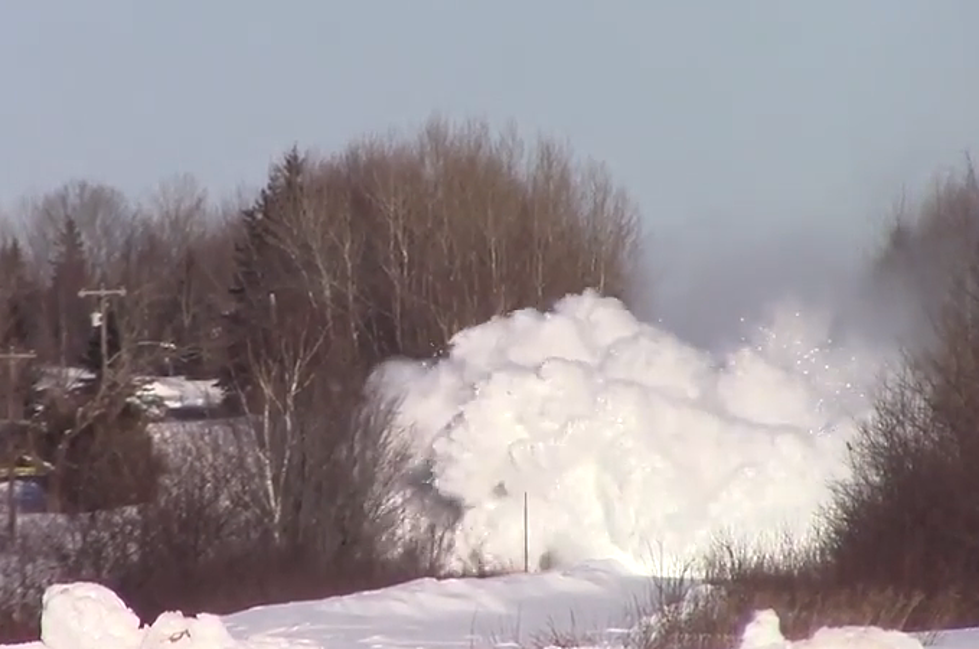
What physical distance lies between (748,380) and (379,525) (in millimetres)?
6888

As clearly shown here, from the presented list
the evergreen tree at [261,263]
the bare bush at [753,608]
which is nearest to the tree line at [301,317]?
the evergreen tree at [261,263]

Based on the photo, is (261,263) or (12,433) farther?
(261,263)

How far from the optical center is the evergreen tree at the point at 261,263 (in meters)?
43.8

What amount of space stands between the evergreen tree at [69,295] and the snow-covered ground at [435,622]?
31.3m

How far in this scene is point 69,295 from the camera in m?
61.5

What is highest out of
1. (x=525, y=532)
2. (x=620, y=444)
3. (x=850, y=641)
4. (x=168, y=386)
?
(x=168, y=386)

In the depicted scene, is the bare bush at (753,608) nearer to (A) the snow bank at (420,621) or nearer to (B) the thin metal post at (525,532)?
(A) the snow bank at (420,621)

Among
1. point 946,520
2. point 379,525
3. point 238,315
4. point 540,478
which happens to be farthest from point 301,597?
point 238,315

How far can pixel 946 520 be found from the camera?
20.2 m

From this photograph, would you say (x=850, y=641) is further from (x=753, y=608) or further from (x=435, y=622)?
(x=435, y=622)

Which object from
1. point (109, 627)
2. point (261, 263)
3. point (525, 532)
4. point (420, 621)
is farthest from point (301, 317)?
point (109, 627)

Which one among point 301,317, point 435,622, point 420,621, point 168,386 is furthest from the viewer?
point 168,386

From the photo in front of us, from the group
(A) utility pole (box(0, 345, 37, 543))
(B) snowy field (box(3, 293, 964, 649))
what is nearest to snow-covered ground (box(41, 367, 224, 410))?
(A) utility pole (box(0, 345, 37, 543))

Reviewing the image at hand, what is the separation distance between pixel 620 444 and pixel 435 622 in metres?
10.9
